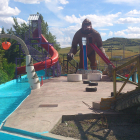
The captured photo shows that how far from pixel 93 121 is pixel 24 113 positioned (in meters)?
2.33

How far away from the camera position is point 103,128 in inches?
209

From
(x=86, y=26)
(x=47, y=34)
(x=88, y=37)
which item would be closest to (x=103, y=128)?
(x=88, y=37)

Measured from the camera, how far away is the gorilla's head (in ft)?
71.8

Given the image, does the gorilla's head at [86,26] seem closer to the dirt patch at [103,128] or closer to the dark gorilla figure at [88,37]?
the dark gorilla figure at [88,37]

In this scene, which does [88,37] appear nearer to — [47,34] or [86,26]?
[86,26]

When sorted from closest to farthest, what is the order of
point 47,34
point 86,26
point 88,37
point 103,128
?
point 103,128, point 86,26, point 88,37, point 47,34

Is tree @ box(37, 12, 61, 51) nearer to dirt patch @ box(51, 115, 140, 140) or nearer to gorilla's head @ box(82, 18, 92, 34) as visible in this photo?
gorilla's head @ box(82, 18, 92, 34)

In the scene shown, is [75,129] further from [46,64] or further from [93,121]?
[46,64]

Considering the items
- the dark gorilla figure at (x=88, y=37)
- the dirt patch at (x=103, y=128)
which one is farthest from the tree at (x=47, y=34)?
the dirt patch at (x=103, y=128)

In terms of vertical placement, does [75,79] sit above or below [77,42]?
below

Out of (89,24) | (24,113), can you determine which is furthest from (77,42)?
(24,113)

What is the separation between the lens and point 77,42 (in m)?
23.0

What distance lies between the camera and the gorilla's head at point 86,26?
21.9m

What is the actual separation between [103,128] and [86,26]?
17.9m
